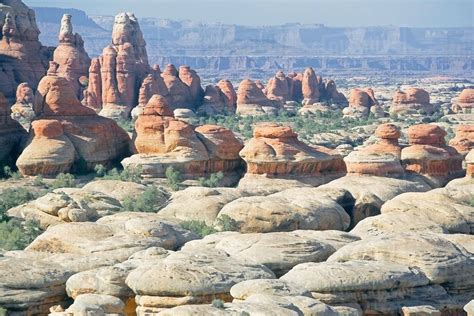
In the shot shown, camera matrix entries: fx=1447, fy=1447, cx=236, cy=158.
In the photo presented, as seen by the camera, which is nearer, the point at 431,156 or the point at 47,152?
the point at 47,152

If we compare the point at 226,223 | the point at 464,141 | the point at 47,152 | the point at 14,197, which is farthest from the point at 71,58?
the point at 226,223

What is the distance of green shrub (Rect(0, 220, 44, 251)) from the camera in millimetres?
45406

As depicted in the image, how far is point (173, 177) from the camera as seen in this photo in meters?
60.4

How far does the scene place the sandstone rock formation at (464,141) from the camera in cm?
6969

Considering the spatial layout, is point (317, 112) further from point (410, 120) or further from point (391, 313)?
point (391, 313)

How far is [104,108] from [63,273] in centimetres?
6435

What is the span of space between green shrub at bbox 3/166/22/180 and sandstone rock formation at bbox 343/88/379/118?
55.4 meters

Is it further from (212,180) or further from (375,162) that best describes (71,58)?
(375,162)

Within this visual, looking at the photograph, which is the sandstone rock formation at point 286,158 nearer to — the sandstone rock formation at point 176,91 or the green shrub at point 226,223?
the green shrub at point 226,223

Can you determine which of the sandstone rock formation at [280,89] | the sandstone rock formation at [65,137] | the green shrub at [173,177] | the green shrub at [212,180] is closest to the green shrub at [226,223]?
the green shrub at [173,177]

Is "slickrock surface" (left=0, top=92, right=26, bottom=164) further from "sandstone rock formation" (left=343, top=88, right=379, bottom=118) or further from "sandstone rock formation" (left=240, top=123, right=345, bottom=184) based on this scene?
"sandstone rock formation" (left=343, top=88, right=379, bottom=118)

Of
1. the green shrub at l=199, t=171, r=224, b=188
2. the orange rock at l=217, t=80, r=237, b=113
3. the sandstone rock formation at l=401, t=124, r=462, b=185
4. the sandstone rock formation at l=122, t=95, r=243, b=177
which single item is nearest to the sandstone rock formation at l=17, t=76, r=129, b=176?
the sandstone rock formation at l=122, t=95, r=243, b=177

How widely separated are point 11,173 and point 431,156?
18246 mm

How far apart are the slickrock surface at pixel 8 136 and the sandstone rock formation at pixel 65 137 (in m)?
1.27
